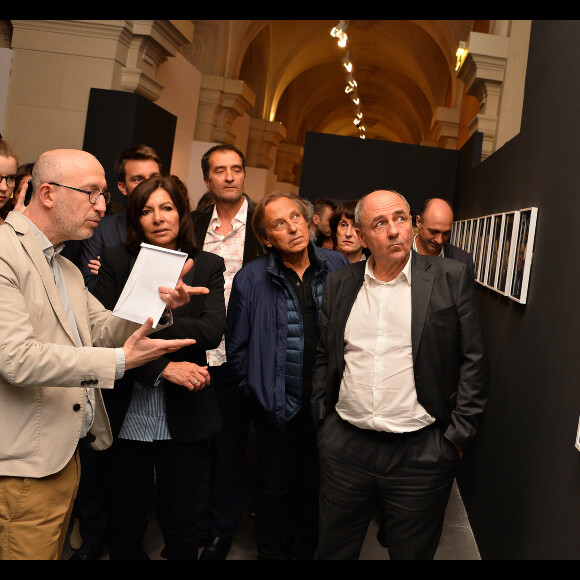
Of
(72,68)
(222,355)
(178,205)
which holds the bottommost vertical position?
(222,355)

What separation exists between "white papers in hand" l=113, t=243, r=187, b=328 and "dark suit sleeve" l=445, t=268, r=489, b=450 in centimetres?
123

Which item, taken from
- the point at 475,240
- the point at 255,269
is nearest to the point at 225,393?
the point at 255,269

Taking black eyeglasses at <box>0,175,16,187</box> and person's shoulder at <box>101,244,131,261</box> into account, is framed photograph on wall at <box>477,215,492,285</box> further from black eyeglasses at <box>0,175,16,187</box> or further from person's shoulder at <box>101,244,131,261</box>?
black eyeglasses at <box>0,175,16,187</box>

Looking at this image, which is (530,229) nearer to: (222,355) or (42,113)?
(222,355)

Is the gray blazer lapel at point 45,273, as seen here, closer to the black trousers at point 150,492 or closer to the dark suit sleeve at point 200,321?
the dark suit sleeve at point 200,321

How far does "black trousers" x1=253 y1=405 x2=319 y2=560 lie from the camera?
3809 mm

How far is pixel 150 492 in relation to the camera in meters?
3.36

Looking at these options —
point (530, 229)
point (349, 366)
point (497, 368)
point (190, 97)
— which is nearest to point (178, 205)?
point (349, 366)

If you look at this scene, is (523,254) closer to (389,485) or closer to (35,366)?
(389,485)

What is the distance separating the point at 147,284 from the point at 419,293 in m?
1.15

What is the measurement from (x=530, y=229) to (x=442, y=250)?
146 cm

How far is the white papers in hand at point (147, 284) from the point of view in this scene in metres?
2.54

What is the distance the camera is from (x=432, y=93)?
20047 mm

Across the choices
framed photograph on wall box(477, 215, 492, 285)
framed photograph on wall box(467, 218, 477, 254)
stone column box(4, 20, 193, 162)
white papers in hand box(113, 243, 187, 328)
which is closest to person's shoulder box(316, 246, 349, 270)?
white papers in hand box(113, 243, 187, 328)
